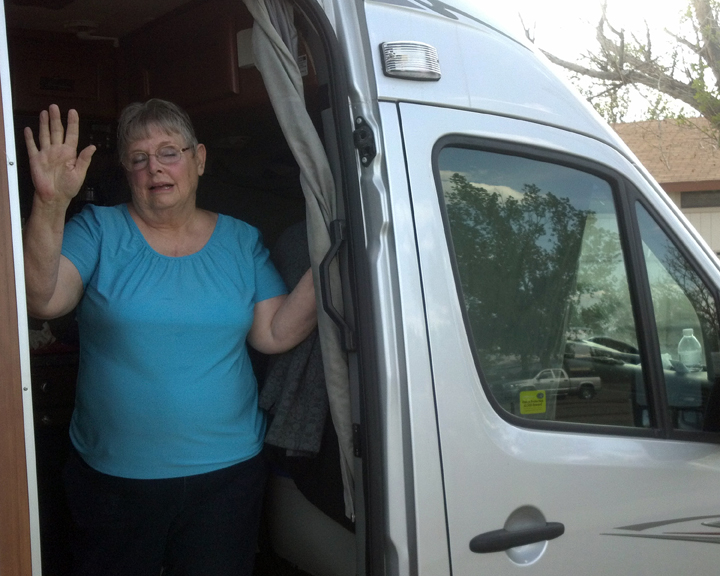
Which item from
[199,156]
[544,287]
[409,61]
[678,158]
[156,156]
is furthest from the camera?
[678,158]

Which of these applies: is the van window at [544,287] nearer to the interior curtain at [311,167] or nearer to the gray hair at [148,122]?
the interior curtain at [311,167]

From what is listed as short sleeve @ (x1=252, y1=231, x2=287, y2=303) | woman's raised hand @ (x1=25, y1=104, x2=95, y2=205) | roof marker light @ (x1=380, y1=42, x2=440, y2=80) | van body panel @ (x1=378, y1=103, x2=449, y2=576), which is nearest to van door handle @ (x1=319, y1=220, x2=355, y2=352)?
van body panel @ (x1=378, y1=103, x2=449, y2=576)

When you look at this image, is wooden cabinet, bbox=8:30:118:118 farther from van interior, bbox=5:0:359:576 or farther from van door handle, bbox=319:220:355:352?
van door handle, bbox=319:220:355:352

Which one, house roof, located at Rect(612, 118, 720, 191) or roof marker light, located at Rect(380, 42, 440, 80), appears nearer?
roof marker light, located at Rect(380, 42, 440, 80)

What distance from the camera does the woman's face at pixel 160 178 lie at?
7.48 ft

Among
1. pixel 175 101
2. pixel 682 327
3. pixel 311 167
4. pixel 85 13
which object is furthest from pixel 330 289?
pixel 85 13

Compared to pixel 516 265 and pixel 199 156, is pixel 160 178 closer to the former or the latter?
pixel 199 156

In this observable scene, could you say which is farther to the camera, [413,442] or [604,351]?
[604,351]

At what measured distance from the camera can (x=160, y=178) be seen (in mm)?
2285

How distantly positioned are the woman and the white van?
0.30 m

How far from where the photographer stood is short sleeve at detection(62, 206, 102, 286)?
2.12m

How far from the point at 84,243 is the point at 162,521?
0.79 metres

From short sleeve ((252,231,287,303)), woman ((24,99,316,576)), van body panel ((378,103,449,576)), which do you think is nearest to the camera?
van body panel ((378,103,449,576))

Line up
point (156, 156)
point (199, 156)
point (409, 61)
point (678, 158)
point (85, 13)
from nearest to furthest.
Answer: point (409, 61), point (156, 156), point (199, 156), point (85, 13), point (678, 158)
